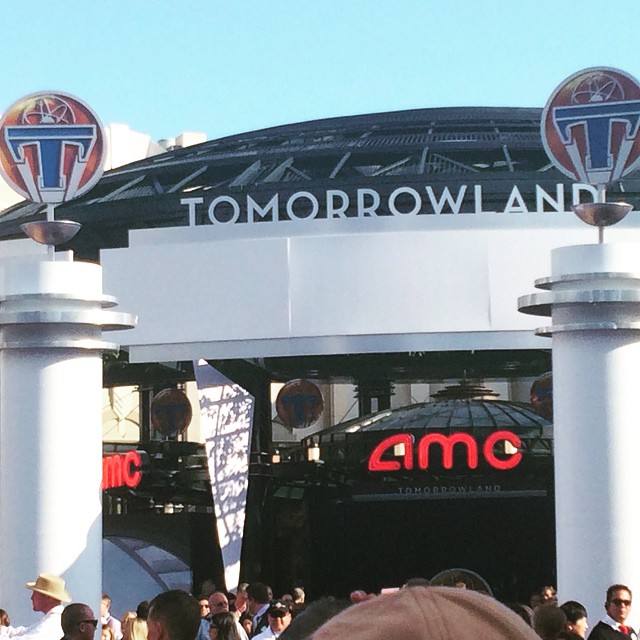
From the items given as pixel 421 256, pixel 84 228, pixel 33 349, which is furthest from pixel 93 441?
pixel 84 228

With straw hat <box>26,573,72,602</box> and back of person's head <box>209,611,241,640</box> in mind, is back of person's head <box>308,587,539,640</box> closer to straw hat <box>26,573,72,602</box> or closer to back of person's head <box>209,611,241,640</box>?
straw hat <box>26,573,72,602</box>

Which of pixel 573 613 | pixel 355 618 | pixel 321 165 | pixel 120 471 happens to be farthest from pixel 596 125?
pixel 355 618

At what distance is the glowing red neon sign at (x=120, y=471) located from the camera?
26766mm

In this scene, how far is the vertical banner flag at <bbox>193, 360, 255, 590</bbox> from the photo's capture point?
22.1 meters

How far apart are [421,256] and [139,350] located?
4556mm

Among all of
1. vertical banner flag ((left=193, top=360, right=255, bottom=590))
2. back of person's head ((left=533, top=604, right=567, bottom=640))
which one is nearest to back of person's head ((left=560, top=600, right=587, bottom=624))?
back of person's head ((left=533, top=604, right=567, bottom=640))

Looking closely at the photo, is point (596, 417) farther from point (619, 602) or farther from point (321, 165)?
point (321, 165)

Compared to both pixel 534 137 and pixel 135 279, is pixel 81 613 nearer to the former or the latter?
pixel 135 279

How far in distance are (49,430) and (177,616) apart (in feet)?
35.1

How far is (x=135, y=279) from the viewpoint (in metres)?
22.9

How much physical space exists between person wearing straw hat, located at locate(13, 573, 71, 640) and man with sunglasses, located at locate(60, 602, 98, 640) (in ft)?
5.31

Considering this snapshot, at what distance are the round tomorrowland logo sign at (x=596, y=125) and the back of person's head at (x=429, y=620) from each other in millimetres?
17033

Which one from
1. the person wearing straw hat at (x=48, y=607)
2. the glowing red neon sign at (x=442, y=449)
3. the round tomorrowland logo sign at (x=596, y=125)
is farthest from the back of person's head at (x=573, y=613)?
the glowing red neon sign at (x=442, y=449)

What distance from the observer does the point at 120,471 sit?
26828 millimetres
